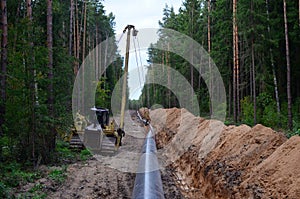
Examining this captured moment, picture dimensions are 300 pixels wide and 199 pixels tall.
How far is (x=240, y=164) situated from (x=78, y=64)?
2178 cm

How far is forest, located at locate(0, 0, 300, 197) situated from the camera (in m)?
9.57

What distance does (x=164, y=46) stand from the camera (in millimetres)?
53188

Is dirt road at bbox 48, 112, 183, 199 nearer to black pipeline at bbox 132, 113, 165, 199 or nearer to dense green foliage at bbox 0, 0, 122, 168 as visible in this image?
black pipeline at bbox 132, 113, 165, 199

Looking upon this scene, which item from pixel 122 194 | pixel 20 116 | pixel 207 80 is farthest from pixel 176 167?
pixel 207 80

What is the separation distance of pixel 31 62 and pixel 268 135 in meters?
6.45

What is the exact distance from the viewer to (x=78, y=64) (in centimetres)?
2745

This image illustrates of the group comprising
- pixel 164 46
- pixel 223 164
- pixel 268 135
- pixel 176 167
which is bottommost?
pixel 176 167

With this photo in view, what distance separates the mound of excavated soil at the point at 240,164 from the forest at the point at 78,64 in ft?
14.5

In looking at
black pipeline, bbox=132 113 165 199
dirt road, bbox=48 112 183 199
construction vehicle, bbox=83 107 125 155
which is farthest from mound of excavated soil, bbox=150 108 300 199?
construction vehicle, bbox=83 107 125 155

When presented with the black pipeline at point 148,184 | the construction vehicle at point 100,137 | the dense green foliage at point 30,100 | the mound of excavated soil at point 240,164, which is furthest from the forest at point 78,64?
the mound of excavated soil at point 240,164

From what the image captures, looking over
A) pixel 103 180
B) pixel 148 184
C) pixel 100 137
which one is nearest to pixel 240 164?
pixel 148 184

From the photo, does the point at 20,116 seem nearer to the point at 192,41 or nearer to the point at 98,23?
the point at 192,41

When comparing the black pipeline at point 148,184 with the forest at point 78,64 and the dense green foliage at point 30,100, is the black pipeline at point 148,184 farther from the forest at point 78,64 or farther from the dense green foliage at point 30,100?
the dense green foliage at point 30,100

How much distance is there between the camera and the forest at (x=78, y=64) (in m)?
9.57
